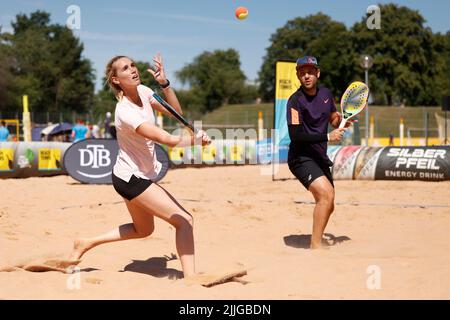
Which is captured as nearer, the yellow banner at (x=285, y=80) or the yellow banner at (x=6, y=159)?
the yellow banner at (x=285, y=80)

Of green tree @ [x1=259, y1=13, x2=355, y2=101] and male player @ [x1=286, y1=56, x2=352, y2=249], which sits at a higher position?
green tree @ [x1=259, y1=13, x2=355, y2=101]

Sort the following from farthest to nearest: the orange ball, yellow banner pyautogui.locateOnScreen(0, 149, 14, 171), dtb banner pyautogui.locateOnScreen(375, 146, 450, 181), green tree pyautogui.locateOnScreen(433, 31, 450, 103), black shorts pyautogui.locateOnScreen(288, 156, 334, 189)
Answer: green tree pyautogui.locateOnScreen(433, 31, 450, 103)
yellow banner pyautogui.locateOnScreen(0, 149, 14, 171)
dtb banner pyautogui.locateOnScreen(375, 146, 450, 181)
the orange ball
black shorts pyautogui.locateOnScreen(288, 156, 334, 189)

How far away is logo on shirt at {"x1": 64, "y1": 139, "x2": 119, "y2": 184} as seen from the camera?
12828 millimetres

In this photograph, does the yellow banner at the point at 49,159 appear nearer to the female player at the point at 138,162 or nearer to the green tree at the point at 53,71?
the female player at the point at 138,162

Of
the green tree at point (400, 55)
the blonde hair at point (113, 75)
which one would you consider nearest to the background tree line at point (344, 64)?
the green tree at point (400, 55)

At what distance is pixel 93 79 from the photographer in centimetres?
8406

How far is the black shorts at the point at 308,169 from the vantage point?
607cm

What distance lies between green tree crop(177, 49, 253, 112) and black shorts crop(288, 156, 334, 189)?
255 feet

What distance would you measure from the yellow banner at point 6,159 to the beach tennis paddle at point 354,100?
10.9m

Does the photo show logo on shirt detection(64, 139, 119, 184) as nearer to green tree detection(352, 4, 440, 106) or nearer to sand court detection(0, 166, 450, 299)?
sand court detection(0, 166, 450, 299)

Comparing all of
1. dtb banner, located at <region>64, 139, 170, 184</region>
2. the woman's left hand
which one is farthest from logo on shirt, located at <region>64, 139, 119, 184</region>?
the woman's left hand

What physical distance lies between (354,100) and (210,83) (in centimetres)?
8267

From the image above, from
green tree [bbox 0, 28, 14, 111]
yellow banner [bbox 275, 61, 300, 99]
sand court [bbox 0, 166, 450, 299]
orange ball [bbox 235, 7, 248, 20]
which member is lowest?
sand court [bbox 0, 166, 450, 299]
